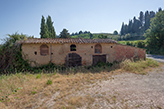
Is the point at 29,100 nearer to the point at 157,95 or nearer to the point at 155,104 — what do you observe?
the point at 155,104

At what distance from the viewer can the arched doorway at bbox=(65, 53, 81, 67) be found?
9.63 metres

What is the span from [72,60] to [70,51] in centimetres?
106

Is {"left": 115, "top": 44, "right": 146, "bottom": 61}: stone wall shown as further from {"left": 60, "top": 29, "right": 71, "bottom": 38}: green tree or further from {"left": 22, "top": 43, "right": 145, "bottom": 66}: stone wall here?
{"left": 60, "top": 29, "right": 71, "bottom": 38}: green tree

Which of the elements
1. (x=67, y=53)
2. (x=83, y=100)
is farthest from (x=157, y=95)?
(x=67, y=53)

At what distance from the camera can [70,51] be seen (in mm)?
9594

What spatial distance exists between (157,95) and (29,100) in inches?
249

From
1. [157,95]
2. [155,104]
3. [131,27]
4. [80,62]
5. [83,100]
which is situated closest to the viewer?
[155,104]

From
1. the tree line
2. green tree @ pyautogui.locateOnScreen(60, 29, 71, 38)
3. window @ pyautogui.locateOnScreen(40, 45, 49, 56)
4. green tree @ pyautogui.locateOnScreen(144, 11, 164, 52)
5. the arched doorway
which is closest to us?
window @ pyautogui.locateOnScreen(40, 45, 49, 56)

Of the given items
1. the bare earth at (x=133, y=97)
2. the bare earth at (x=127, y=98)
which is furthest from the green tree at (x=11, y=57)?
the bare earth at (x=133, y=97)

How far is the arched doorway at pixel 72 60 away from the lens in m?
9.63

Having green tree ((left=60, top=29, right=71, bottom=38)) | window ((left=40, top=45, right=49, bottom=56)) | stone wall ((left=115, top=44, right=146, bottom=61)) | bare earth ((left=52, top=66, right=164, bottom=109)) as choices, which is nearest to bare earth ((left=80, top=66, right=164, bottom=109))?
bare earth ((left=52, top=66, right=164, bottom=109))

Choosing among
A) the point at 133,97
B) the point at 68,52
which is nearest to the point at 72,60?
the point at 68,52

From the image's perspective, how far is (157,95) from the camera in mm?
4348

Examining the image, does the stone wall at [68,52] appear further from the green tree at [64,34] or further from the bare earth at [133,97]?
the green tree at [64,34]
